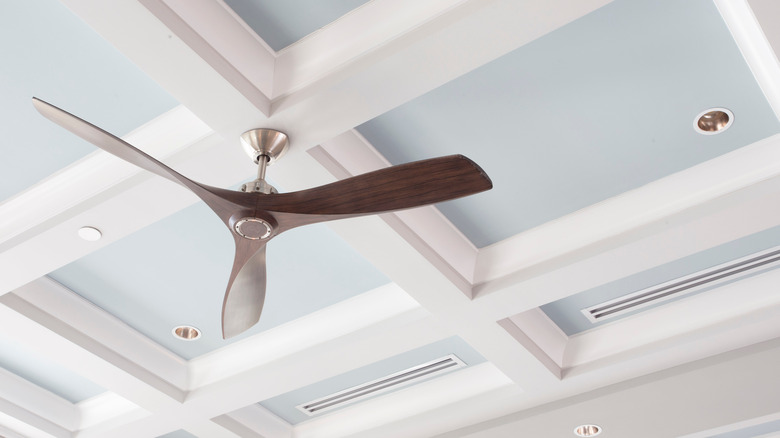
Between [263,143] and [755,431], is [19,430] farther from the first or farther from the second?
[755,431]

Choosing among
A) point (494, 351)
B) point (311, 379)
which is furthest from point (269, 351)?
point (494, 351)

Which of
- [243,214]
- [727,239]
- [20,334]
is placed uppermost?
[727,239]

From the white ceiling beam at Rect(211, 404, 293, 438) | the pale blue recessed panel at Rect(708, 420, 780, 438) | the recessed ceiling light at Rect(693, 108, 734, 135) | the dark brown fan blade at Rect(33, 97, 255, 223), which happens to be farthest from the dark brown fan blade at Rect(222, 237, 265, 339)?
the pale blue recessed panel at Rect(708, 420, 780, 438)

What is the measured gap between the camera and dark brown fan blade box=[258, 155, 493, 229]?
5.91 ft

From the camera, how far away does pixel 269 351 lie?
12.0 ft

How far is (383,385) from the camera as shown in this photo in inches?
155

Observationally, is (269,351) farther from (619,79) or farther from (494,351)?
(619,79)

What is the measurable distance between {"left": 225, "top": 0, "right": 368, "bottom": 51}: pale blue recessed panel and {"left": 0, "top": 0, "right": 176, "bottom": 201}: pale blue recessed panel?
412mm

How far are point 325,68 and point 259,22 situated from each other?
0.24m

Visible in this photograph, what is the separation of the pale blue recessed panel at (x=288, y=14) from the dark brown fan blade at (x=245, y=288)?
67 cm

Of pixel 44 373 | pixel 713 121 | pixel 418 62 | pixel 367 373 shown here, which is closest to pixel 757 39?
pixel 713 121

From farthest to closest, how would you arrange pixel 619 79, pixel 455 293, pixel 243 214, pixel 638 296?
pixel 638 296
pixel 455 293
pixel 619 79
pixel 243 214

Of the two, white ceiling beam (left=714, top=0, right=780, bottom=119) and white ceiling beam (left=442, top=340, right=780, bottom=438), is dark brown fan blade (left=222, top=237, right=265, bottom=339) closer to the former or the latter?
white ceiling beam (left=714, top=0, right=780, bottom=119)

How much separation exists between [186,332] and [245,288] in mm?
1481
